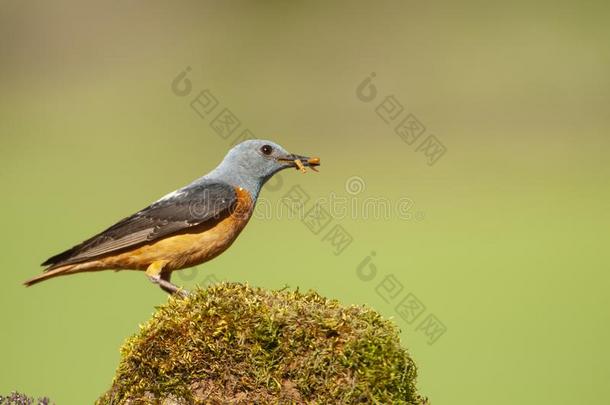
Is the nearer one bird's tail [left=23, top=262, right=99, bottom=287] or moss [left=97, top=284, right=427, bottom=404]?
moss [left=97, top=284, right=427, bottom=404]

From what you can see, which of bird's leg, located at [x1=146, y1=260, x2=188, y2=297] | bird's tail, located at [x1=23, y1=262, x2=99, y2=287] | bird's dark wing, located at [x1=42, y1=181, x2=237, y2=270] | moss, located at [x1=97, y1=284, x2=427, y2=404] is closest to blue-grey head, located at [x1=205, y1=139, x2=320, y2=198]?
bird's dark wing, located at [x1=42, y1=181, x2=237, y2=270]

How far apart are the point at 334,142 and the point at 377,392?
30868 millimetres

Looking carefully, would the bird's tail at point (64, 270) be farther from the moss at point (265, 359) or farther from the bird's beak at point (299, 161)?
the moss at point (265, 359)

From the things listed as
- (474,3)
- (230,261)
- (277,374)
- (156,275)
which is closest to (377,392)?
(277,374)

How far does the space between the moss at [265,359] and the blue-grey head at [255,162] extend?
10.4 ft

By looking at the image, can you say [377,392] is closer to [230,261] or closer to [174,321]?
[174,321]

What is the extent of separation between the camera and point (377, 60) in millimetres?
42531

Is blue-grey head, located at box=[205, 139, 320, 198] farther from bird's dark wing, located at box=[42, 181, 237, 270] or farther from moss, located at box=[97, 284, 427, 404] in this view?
moss, located at box=[97, 284, 427, 404]

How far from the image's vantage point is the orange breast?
7.98 metres

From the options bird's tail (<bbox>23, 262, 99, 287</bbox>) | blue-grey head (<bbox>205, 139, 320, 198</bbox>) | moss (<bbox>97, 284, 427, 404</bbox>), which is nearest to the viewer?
moss (<bbox>97, 284, 427, 404</bbox>)

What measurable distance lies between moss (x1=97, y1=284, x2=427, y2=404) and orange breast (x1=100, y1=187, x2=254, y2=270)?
97.3 inches

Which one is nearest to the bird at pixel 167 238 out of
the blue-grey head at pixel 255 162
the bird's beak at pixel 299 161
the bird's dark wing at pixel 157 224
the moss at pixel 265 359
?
the bird's dark wing at pixel 157 224

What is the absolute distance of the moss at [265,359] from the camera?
5188 mm

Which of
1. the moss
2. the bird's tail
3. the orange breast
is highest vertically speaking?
the bird's tail
